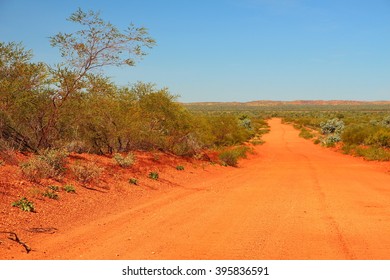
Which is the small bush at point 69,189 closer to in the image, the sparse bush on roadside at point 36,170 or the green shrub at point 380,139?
the sparse bush on roadside at point 36,170

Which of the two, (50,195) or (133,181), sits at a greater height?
(50,195)

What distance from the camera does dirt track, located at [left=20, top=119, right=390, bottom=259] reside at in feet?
21.4

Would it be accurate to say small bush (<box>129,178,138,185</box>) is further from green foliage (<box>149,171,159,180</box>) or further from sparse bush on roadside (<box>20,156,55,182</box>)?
sparse bush on roadside (<box>20,156,55,182</box>)

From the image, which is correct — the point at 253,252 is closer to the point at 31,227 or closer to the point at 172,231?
the point at 172,231

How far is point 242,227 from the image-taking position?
813 cm

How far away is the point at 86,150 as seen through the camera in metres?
16.6

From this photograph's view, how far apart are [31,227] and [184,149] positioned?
13255 millimetres

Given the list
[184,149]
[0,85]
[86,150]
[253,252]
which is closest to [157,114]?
[184,149]

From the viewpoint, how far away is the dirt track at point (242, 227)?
6512 mm

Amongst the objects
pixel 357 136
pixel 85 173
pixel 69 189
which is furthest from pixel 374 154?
pixel 69 189

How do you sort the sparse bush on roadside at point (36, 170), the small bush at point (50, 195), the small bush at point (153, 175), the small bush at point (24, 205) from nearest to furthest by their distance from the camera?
the small bush at point (24, 205) → the small bush at point (50, 195) → the sparse bush on roadside at point (36, 170) → the small bush at point (153, 175)

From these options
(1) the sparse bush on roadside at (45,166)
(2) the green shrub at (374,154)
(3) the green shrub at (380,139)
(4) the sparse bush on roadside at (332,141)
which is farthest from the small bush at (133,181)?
(4) the sparse bush on roadside at (332,141)

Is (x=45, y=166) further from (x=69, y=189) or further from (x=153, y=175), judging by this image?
(x=153, y=175)
